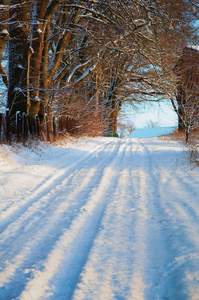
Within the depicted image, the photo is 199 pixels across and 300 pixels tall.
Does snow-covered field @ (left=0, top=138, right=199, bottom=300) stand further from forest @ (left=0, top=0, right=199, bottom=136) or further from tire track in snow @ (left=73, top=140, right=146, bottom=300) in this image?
forest @ (left=0, top=0, right=199, bottom=136)

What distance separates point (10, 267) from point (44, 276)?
1.17ft

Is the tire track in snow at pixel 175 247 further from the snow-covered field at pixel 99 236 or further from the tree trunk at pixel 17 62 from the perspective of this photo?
the tree trunk at pixel 17 62

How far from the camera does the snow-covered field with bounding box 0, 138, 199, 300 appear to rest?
6.14ft

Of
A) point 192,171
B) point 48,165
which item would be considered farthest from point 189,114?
point 48,165

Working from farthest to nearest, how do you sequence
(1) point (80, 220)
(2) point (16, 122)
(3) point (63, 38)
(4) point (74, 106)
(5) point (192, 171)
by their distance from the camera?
(4) point (74, 106) < (3) point (63, 38) < (2) point (16, 122) < (5) point (192, 171) < (1) point (80, 220)

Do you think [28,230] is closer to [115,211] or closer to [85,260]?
[85,260]

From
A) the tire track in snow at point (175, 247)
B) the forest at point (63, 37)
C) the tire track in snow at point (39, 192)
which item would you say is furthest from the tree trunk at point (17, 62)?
the tire track in snow at point (175, 247)

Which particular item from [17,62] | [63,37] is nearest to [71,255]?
[17,62]

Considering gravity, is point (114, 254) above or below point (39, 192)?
below

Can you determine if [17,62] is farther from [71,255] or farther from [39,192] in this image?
[71,255]

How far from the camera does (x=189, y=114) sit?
11500 mm

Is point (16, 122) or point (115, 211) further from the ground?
point (16, 122)

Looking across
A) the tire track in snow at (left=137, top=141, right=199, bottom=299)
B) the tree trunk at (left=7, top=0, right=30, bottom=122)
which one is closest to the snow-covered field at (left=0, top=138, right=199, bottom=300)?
the tire track in snow at (left=137, top=141, right=199, bottom=299)

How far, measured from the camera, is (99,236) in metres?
2.62
